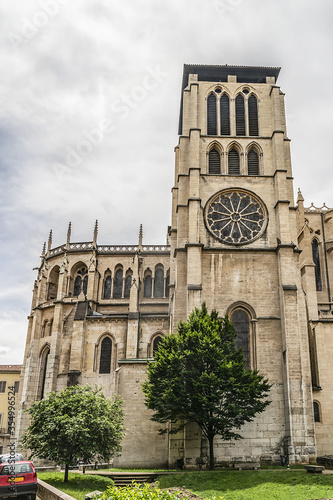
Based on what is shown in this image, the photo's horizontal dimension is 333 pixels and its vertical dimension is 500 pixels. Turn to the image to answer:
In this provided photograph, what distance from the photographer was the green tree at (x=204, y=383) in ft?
76.6

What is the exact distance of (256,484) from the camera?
19234 mm

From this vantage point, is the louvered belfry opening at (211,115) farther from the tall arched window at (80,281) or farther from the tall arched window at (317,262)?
the tall arched window at (80,281)

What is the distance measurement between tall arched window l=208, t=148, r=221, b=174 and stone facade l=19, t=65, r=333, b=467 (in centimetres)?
8

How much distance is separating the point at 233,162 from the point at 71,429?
2296 cm

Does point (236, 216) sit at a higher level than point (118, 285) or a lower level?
higher

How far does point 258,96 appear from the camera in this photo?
36719mm

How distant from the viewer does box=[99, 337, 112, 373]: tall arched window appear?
3867cm

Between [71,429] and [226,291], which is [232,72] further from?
[71,429]

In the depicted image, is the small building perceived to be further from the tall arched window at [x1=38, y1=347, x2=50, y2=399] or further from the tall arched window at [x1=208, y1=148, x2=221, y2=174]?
the tall arched window at [x1=208, y1=148, x2=221, y2=174]

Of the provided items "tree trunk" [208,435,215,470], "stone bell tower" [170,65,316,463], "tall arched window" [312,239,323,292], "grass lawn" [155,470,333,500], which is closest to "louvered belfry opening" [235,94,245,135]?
"stone bell tower" [170,65,316,463]

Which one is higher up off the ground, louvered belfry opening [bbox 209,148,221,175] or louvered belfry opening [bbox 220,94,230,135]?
louvered belfry opening [bbox 220,94,230,135]

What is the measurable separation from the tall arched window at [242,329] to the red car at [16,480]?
55.6ft

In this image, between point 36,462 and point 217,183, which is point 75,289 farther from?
point 217,183

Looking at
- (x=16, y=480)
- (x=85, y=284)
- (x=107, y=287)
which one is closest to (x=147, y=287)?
(x=107, y=287)
